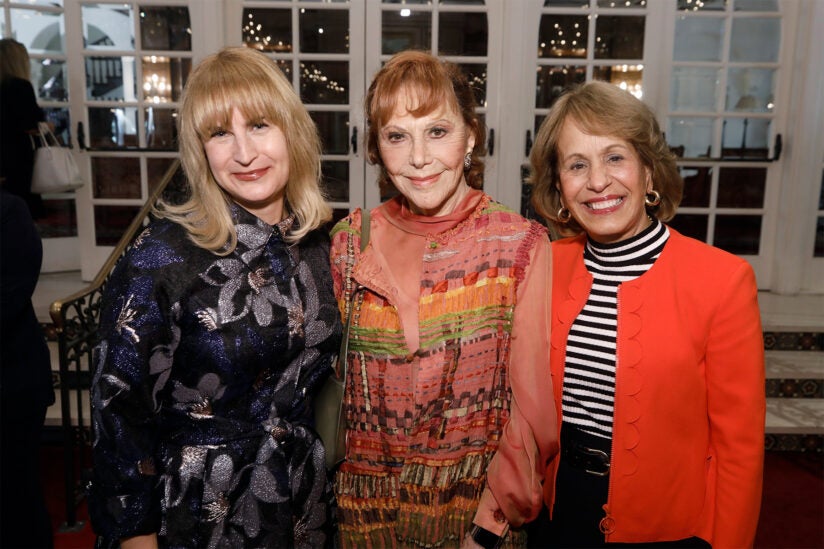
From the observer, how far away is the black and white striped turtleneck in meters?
1.39

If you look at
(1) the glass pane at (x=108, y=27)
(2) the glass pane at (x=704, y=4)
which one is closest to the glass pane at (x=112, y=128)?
(1) the glass pane at (x=108, y=27)

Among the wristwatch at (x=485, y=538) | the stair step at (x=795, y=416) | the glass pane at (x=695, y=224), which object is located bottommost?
the stair step at (x=795, y=416)

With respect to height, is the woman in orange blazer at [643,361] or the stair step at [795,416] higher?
the woman in orange blazer at [643,361]

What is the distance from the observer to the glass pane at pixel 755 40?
480 centimetres

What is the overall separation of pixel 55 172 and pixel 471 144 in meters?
3.55

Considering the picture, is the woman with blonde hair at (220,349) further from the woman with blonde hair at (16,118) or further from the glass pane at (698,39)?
the glass pane at (698,39)

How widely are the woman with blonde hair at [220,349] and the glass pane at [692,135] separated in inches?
171

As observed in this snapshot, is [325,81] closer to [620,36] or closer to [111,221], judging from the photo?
[111,221]

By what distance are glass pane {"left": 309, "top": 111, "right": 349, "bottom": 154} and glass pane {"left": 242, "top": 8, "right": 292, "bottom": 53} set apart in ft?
1.92

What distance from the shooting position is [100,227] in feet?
16.1

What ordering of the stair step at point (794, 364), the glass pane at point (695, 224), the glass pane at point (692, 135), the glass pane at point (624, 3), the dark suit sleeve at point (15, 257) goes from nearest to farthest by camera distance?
the dark suit sleeve at point (15, 257) → the stair step at point (794, 364) → the glass pane at point (624, 3) → the glass pane at point (692, 135) → the glass pane at point (695, 224)

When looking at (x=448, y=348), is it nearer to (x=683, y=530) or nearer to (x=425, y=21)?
(x=683, y=530)

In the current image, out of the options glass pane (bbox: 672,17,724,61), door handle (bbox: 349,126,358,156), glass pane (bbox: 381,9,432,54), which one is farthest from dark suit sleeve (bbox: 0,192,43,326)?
glass pane (bbox: 672,17,724,61)

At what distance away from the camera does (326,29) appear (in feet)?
15.8
